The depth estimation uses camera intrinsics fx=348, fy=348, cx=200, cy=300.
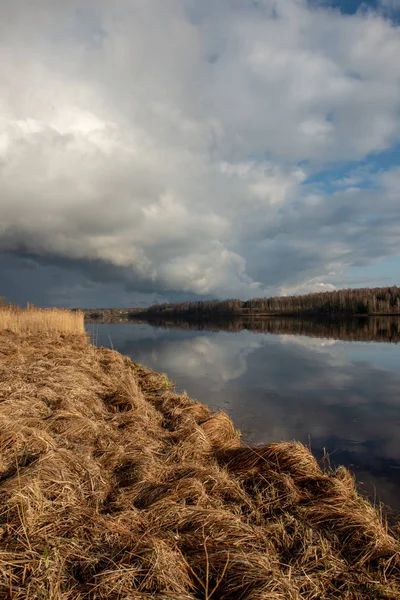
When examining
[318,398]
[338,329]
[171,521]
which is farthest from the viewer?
[338,329]

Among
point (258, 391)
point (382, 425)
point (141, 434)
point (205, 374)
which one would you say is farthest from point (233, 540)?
point (205, 374)

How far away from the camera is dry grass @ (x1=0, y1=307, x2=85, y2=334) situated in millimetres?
19844

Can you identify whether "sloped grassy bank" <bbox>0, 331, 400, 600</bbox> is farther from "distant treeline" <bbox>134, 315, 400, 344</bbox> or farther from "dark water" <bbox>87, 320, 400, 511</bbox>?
"distant treeline" <bbox>134, 315, 400, 344</bbox>

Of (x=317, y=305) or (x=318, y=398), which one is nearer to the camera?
Answer: (x=318, y=398)

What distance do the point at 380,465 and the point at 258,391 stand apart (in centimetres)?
599

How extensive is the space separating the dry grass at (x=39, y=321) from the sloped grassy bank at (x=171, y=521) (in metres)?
15.7

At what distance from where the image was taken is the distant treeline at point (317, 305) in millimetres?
80500

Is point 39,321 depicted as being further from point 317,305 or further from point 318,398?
point 317,305

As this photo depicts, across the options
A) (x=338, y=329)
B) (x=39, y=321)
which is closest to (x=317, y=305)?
(x=338, y=329)

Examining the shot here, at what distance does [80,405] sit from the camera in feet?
22.5

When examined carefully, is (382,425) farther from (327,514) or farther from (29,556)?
(29,556)

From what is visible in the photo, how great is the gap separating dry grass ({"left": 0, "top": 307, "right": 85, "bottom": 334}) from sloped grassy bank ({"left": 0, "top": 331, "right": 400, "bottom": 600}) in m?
15.7

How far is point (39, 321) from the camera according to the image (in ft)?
68.9

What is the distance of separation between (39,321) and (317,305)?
8383cm
